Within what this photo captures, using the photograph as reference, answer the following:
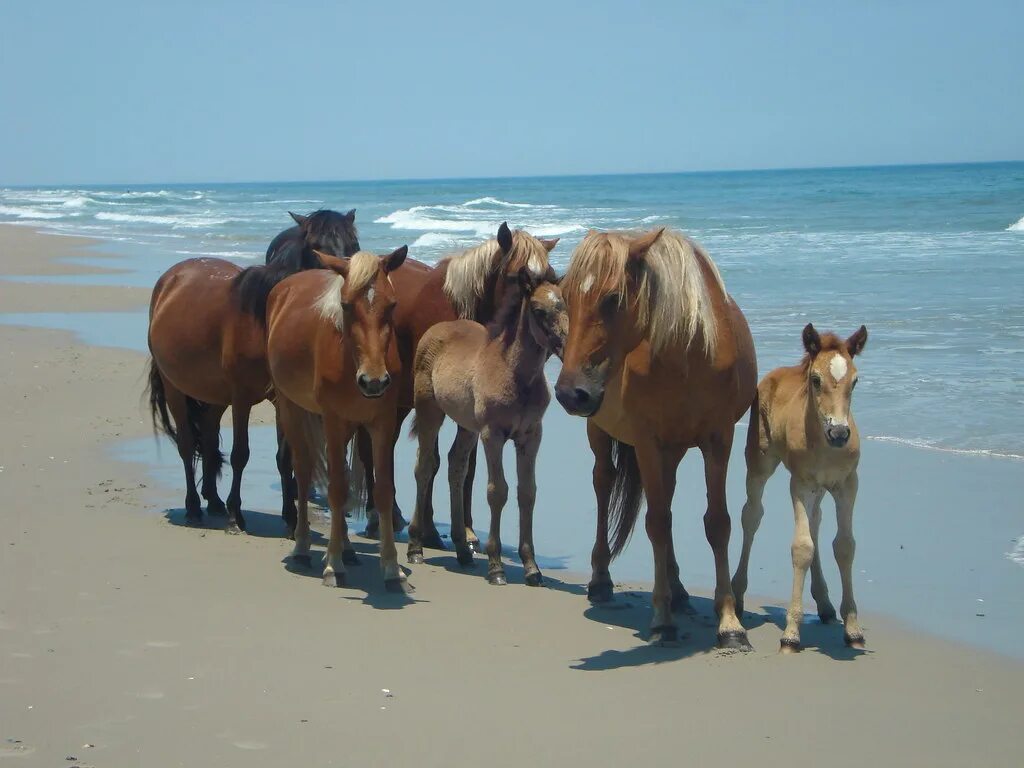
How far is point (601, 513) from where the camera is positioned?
605 cm

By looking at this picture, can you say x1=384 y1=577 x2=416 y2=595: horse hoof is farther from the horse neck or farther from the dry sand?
the horse neck

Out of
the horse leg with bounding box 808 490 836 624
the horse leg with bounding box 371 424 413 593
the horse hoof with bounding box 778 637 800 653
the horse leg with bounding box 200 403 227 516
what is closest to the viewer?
the horse hoof with bounding box 778 637 800 653

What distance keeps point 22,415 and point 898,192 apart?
5334 cm

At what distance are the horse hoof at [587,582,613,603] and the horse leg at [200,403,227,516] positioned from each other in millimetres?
2795

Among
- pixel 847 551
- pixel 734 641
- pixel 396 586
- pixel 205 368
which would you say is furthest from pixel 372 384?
pixel 205 368

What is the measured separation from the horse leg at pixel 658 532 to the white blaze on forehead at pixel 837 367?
2.80ft

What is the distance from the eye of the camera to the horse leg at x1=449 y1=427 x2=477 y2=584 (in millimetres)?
6707

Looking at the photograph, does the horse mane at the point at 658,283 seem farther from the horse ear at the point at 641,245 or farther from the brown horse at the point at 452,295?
the brown horse at the point at 452,295

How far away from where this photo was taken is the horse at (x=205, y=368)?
24.2 feet

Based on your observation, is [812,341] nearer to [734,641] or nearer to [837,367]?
[837,367]

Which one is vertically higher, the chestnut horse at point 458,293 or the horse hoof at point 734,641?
the chestnut horse at point 458,293

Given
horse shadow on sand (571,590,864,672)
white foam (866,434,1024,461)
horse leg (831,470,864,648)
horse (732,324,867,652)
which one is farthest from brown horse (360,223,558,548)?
white foam (866,434,1024,461)

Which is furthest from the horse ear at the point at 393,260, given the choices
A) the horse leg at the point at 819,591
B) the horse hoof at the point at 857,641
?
the horse hoof at the point at 857,641

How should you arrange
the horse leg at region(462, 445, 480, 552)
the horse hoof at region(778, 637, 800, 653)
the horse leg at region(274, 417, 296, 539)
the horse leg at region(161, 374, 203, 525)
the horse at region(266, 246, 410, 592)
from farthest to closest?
the horse leg at region(161, 374, 203, 525)
the horse leg at region(274, 417, 296, 539)
the horse leg at region(462, 445, 480, 552)
the horse at region(266, 246, 410, 592)
the horse hoof at region(778, 637, 800, 653)
